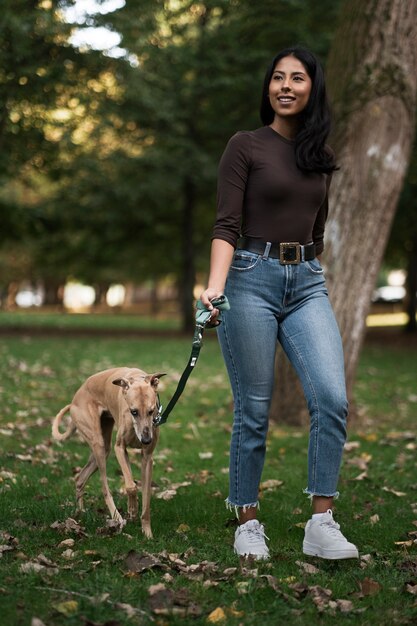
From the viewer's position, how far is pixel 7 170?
743 inches

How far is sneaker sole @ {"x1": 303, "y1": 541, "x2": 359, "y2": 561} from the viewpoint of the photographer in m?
3.91

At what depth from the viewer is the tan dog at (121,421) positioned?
4312mm

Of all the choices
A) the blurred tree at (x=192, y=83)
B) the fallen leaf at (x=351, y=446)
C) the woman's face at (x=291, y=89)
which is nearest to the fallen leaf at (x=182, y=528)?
the woman's face at (x=291, y=89)

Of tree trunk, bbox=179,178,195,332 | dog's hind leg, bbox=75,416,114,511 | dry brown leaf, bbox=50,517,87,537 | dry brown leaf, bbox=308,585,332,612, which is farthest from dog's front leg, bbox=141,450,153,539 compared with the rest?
tree trunk, bbox=179,178,195,332

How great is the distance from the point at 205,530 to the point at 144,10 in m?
12.6

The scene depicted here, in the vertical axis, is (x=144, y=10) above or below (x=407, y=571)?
above

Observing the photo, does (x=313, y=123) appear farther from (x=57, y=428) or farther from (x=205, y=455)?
(x=205, y=455)

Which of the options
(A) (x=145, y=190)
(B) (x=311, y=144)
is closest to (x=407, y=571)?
(B) (x=311, y=144)

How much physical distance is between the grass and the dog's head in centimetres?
59

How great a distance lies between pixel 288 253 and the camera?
159 inches

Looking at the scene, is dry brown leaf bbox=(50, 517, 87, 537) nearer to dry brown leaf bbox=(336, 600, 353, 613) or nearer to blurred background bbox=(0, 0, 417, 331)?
dry brown leaf bbox=(336, 600, 353, 613)

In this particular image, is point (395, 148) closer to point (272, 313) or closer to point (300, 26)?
point (272, 313)

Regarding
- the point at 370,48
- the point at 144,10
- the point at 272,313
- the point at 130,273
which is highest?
the point at 144,10

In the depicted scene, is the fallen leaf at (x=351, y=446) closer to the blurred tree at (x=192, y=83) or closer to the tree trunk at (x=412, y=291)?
the blurred tree at (x=192, y=83)
